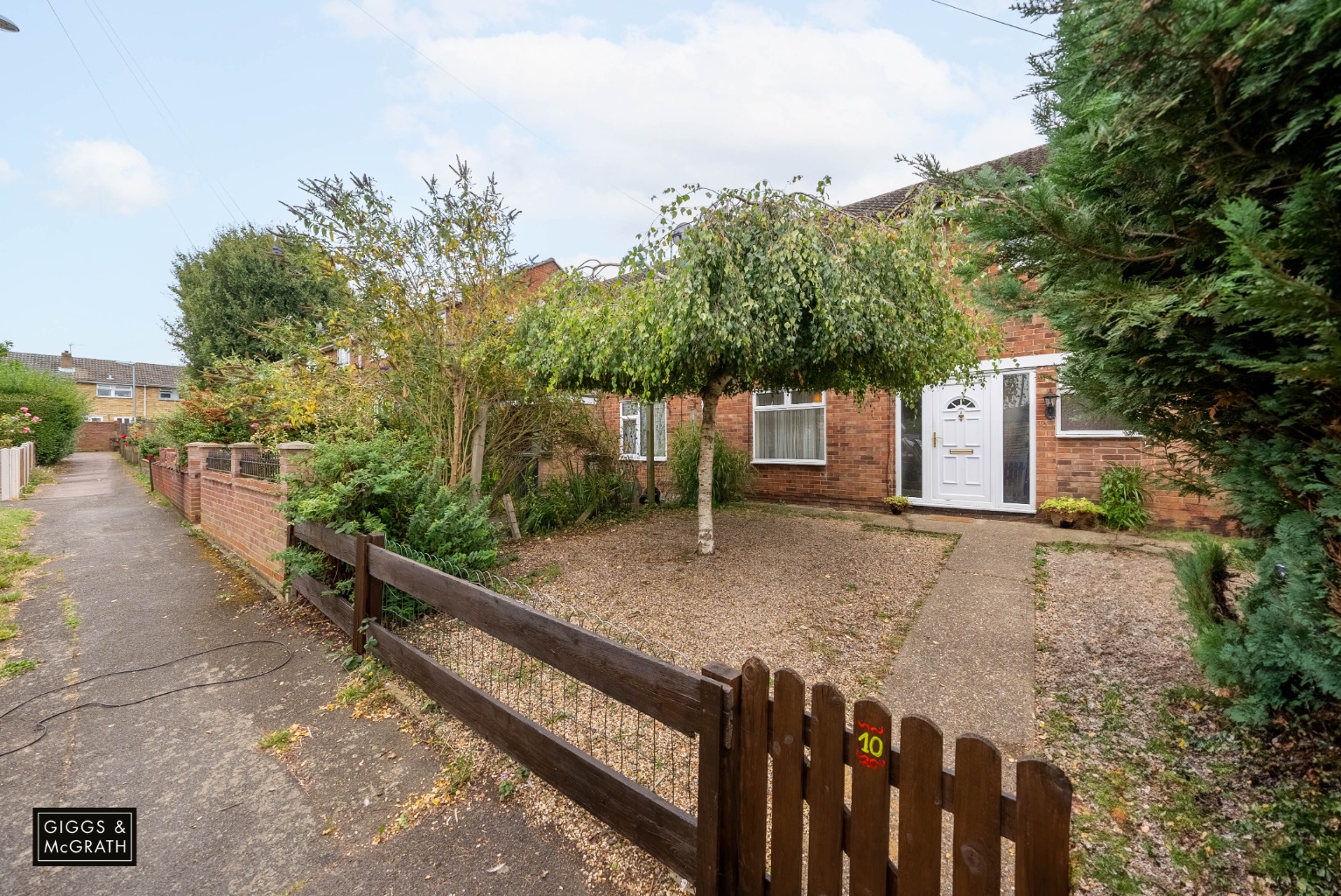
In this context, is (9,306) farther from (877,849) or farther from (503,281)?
(877,849)

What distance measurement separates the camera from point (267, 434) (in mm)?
8281

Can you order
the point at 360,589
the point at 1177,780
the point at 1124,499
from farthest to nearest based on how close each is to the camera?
1. the point at 1124,499
2. the point at 360,589
3. the point at 1177,780

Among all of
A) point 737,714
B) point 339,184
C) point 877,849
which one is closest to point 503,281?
point 339,184

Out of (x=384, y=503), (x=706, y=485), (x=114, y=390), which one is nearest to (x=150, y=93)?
(x=384, y=503)

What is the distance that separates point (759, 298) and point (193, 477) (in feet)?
32.1

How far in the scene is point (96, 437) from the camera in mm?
34125

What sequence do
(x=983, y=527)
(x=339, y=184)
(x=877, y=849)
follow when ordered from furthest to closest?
(x=983, y=527) < (x=339, y=184) < (x=877, y=849)

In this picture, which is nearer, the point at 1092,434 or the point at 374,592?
the point at 374,592

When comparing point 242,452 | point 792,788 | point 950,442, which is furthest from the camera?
point 950,442

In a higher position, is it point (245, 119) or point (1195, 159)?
point (245, 119)

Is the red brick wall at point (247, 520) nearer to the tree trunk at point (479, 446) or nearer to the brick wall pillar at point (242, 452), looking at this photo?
the brick wall pillar at point (242, 452)

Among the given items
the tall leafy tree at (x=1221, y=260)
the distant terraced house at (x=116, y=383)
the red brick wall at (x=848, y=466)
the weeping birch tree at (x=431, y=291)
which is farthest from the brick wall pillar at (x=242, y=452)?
the distant terraced house at (x=116, y=383)

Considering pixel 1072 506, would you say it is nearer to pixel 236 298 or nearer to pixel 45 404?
pixel 236 298

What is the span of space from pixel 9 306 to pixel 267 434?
63.9 feet
